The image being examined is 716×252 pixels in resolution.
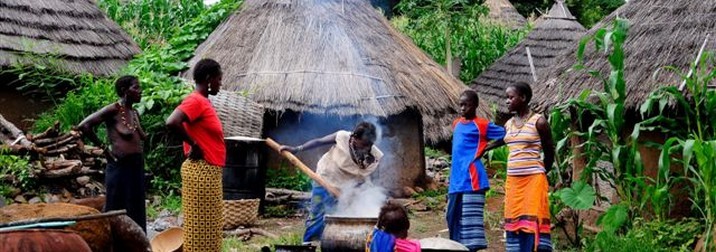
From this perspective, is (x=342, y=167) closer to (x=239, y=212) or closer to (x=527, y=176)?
(x=527, y=176)

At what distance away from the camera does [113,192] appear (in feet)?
22.1

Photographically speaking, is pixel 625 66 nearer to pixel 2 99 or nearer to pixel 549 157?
pixel 549 157

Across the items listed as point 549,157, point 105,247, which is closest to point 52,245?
point 105,247

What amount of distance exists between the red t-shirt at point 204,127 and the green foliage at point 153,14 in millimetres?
10448

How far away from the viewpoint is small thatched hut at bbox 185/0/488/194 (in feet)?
37.4

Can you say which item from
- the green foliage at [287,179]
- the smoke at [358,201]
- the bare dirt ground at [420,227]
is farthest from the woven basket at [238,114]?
the smoke at [358,201]

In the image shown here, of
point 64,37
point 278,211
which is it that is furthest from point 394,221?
point 64,37

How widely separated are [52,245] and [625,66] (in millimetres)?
6348

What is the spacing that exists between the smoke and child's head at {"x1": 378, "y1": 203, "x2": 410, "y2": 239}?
2051 mm

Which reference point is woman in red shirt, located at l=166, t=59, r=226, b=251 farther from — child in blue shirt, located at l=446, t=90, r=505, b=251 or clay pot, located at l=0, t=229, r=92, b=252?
clay pot, located at l=0, t=229, r=92, b=252

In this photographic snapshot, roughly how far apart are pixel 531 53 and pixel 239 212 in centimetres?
1121

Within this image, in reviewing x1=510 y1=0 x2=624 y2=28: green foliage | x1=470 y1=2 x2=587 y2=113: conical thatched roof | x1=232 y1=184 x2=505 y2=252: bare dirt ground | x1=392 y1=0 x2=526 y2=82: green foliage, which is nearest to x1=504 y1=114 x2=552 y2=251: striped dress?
x1=232 y1=184 x2=505 y2=252: bare dirt ground

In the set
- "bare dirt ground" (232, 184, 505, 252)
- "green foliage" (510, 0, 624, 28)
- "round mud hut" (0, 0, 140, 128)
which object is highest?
"green foliage" (510, 0, 624, 28)

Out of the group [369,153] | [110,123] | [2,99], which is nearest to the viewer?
[110,123]
